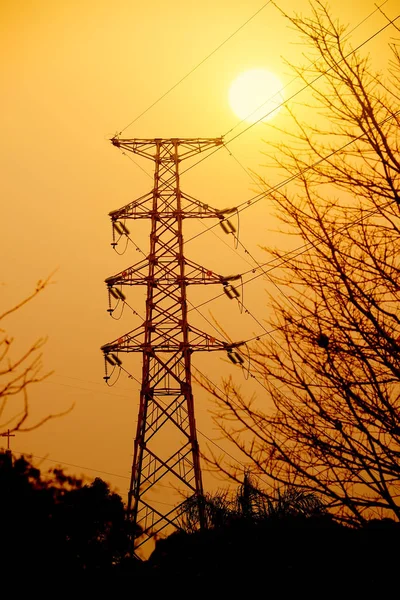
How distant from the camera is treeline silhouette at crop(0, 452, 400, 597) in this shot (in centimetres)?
553

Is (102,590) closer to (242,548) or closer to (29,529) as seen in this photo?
(29,529)

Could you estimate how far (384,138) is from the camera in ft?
14.5

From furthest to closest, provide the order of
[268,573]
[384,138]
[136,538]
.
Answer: [136,538] → [268,573] → [384,138]

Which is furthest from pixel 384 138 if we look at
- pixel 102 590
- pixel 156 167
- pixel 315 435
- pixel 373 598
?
pixel 156 167

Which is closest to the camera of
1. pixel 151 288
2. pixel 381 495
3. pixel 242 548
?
pixel 381 495

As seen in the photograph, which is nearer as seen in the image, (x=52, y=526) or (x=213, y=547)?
(x=52, y=526)

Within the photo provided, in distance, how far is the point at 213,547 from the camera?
273 inches

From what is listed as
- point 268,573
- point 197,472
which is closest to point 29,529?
point 268,573

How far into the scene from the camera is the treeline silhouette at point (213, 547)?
553cm

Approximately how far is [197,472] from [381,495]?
8.71m

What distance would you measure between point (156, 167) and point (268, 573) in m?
11.5

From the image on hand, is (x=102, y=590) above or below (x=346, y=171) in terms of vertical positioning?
below

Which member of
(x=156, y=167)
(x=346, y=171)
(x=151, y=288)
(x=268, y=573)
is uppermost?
(x=156, y=167)

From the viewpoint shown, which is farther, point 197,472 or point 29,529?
point 197,472
